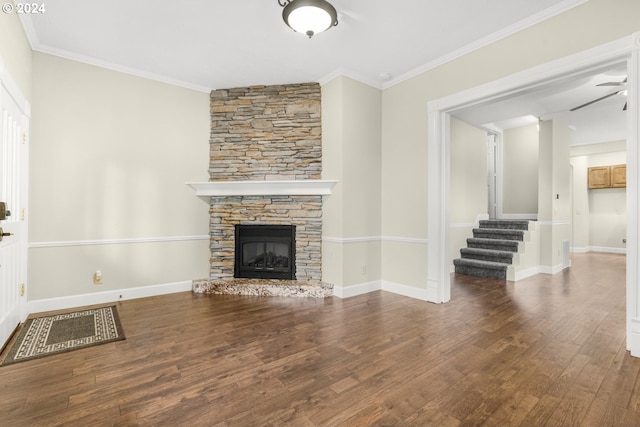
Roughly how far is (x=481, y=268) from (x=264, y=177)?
390 cm

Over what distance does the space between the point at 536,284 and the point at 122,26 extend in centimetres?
612

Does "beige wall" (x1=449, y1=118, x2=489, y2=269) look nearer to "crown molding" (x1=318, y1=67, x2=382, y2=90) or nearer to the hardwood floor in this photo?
"crown molding" (x1=318, y1=67, x2=382, y2=90)

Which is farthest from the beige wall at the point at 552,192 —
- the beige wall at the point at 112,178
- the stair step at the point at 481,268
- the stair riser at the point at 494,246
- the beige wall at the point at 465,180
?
the beige wall at the point at 112,178

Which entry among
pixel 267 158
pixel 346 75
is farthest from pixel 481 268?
pixel 267 158

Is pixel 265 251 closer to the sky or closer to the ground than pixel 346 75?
closer to the ground

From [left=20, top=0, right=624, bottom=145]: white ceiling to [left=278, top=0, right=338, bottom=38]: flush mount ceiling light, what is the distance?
0.19 metres

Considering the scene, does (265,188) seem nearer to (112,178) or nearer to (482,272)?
(112,178)

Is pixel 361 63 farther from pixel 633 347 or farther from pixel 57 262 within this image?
pixel 57 262

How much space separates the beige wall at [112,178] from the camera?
11.0ft

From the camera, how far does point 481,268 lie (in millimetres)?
5297

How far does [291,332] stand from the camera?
2.79 meters

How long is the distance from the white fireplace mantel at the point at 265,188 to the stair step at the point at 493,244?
3.41m

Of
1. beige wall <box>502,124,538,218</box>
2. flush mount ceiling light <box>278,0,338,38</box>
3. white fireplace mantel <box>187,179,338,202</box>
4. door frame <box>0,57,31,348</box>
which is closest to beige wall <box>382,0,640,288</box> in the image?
white fireplace mantel <box>187,179,338,202</box>

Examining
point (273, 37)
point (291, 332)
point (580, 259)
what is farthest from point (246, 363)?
point (580, 259)
